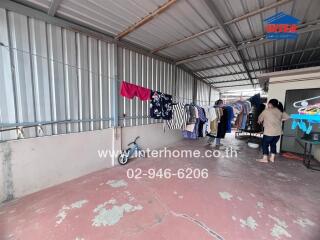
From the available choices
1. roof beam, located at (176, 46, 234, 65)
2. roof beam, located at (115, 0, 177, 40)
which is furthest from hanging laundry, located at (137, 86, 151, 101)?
roof beam, located at (176, 46, 234, 65)

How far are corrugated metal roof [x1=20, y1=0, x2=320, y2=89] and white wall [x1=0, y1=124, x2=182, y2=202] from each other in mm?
2310

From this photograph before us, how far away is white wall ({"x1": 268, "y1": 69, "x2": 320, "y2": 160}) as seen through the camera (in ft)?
13.5

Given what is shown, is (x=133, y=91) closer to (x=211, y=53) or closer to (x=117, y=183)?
(x=117, y=183)

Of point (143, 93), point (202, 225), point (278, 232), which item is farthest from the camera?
point (143, 93)

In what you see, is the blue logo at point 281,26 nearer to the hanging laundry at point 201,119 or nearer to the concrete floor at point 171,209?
the hanging laundry at point 201,119

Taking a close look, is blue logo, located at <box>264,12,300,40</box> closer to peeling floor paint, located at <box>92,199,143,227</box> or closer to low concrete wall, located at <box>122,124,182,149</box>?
low concrete wall, located at <box>122,124,182,149</box>

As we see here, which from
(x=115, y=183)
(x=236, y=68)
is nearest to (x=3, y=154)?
(x=115, y=183)

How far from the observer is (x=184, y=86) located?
666cm

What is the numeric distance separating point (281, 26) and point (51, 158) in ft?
17.3

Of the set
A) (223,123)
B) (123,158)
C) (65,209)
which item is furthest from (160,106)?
(65,209)

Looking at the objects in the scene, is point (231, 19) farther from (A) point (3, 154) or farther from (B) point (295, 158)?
(A) point (3, 154)

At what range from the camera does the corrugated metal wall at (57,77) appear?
2287mm

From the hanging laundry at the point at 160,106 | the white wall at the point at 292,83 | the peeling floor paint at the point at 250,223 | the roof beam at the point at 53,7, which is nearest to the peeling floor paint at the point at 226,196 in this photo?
the peeling floor paint at the point at 250,223

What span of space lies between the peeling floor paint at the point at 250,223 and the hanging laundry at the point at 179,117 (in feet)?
9.37
